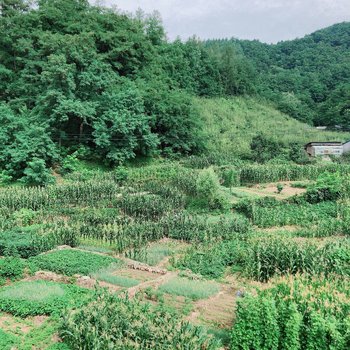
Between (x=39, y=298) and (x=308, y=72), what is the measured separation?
222ft

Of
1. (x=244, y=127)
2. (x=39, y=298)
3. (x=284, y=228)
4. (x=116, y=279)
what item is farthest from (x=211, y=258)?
(x=244, y=127)

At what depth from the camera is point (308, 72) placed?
69562 millimetres

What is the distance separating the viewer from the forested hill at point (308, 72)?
5438 cm

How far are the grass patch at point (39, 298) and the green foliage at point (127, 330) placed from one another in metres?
1.06

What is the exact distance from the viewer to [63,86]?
1100 inches

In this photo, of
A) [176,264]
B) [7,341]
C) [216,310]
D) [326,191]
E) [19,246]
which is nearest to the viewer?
[7,341]

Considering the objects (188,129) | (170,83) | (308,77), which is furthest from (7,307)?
→ (308,77)

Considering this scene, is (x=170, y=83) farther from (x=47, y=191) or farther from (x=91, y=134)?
(x=47, y=191)

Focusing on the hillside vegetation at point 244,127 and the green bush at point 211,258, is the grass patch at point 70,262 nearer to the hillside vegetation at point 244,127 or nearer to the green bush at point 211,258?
the green bush at point 211,258

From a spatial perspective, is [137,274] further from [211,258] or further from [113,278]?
[211,258]

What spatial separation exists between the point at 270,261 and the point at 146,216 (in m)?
7.31

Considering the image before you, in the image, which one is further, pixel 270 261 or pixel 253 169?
pixel 253 169

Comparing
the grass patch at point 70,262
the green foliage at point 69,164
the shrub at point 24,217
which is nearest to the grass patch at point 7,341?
the grass patch at point 70,262

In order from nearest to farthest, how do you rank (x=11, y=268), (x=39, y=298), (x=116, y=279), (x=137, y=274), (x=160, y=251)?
1. (x=39, y=298)
2. (x=116, y=279)
3. (x=11, y=268)
4. (x=137, y=274)
5. (x=160, y=251)
